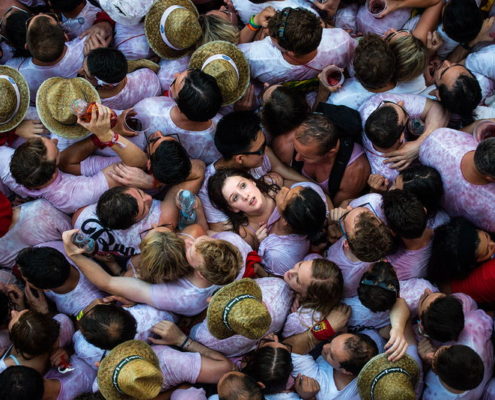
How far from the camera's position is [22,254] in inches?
153

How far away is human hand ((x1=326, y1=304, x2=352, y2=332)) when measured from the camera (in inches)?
153

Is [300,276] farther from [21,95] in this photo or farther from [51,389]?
[21,95]

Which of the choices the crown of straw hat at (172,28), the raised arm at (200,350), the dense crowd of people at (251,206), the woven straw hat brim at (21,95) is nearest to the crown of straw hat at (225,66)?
the dense crowd of people at (251,206)

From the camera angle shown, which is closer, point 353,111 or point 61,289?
point 61,289

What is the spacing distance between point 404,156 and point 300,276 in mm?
1333

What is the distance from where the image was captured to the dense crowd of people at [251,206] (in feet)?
11.9

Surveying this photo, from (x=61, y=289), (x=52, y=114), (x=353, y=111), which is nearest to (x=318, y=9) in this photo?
(x=353, y=111)

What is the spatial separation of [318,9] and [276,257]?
2434 mm

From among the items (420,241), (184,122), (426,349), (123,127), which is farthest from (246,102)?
(426,349)

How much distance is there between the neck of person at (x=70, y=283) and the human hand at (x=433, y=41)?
3.52 metres

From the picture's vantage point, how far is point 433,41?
4641 millimetres

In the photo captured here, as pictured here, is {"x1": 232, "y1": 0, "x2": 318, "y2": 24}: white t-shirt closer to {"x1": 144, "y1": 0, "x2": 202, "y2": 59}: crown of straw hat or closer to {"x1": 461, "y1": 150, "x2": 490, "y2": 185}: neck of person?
{"x1": 144, "y1": 0, "x2": 202, "y2": 59}: crown of straw hat

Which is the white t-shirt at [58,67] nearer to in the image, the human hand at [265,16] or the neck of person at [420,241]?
the human hand at [265,16]

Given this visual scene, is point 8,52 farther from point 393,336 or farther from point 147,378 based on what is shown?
point 393,336
